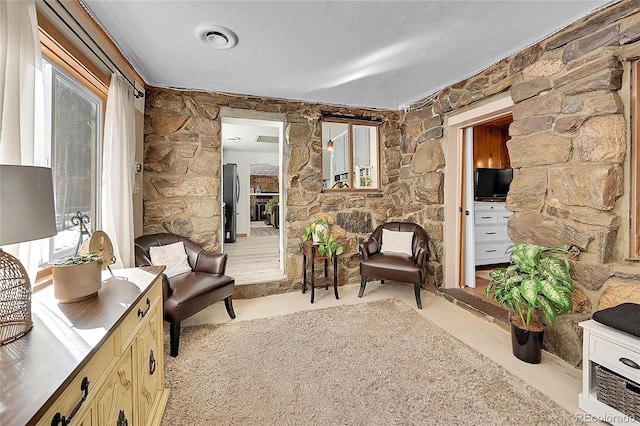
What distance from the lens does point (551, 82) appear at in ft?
7.13

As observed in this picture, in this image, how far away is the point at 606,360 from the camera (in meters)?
1.48

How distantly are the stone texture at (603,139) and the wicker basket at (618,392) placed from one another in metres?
1.36

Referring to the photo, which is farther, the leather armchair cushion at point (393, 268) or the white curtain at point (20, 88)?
the leather armchair cushion at point (393, 268)

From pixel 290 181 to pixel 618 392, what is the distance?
10.5ft

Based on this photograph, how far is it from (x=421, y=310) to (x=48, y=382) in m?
2.95

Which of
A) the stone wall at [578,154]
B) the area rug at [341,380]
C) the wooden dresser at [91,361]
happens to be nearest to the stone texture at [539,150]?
the stone wall at [578,154]

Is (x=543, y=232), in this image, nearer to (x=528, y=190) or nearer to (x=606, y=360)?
(x=528, y=190)

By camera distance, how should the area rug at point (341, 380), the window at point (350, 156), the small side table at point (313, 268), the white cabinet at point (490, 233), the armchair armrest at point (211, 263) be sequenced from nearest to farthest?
the area rug at point (341, 380)
the armchair armrest at point (211, 263)
the small side table at point (313, 268)
the window at point (350, 156)
the white cabinet at point (490, 233)

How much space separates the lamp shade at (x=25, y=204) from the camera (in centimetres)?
80

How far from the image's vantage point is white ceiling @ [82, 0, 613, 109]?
1815 mm

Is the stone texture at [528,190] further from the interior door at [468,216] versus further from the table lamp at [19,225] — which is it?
the table lamp at [19,225]

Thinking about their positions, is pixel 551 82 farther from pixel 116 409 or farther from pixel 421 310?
pixel 116 409

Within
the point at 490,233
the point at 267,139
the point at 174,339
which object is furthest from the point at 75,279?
the point at 267,139

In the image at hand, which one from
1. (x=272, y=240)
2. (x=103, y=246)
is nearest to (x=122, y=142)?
(x=103, y=246)
